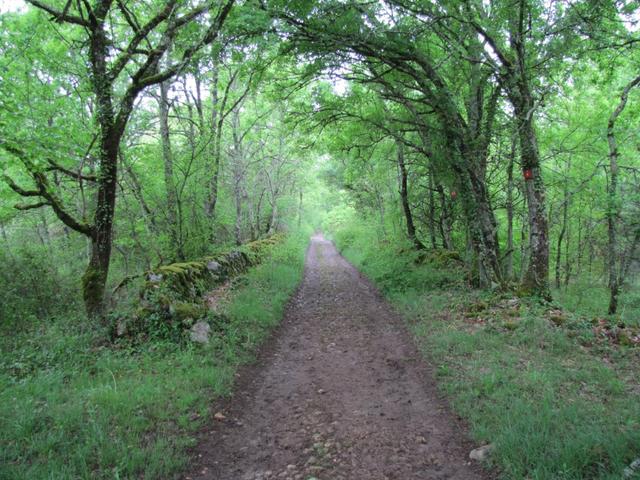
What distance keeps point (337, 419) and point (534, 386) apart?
8.17 feet

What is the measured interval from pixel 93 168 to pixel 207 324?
4495 millimetres

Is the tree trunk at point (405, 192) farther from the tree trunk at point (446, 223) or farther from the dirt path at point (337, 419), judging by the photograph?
the dirt path at point (337, 419)

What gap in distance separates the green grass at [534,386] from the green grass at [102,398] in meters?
3.24

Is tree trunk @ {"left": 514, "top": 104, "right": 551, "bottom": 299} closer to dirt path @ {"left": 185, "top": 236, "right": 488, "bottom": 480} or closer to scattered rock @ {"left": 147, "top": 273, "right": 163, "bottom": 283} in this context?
dirt path @ {"left": 185, "top": 236, "right": 488, "bottom": 480}

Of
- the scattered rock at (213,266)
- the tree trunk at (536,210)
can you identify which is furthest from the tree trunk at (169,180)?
the tree trunk at (536,210)

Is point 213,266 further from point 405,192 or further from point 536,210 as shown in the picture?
point 405,192

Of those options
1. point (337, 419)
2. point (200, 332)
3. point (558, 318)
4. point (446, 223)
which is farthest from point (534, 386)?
point (446, 223)

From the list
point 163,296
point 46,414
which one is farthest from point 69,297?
point 46,414

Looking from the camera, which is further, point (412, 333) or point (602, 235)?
point (602, 235)

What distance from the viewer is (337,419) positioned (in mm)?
4480

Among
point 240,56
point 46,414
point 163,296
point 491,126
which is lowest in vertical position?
point 46,414

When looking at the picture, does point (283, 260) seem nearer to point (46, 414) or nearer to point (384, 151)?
point (384, 151)

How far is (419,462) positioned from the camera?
366 centimetres

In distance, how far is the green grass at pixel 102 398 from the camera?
11.4 feet
